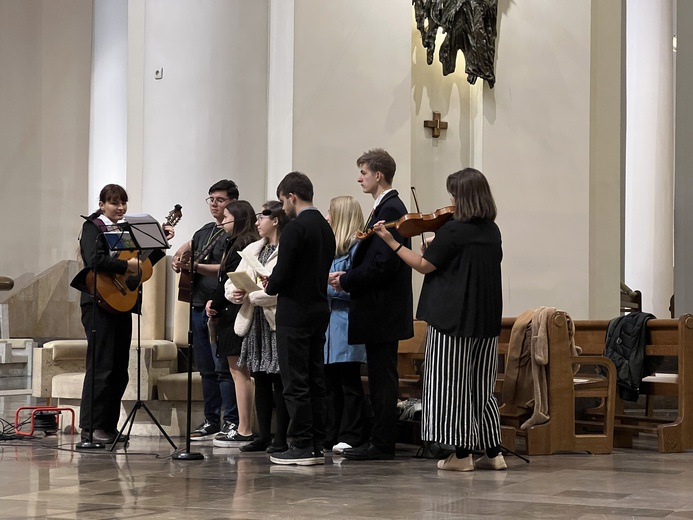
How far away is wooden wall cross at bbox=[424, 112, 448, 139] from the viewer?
33.5 ft

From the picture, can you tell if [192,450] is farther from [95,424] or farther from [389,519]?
[389,519]

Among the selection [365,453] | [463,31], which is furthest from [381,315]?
[463,31]

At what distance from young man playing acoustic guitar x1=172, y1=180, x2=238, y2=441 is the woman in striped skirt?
1874 mm

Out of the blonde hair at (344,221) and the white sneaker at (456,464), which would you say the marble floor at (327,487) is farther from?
the blonde hair at (344,221)

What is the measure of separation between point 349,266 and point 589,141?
393 cm

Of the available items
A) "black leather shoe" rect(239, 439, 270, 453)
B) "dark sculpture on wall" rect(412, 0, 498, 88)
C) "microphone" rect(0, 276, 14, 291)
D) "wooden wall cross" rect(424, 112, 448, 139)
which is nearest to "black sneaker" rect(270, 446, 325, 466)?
"black leather shoe" rect(239, 439, 270, 453)

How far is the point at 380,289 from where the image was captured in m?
6.60

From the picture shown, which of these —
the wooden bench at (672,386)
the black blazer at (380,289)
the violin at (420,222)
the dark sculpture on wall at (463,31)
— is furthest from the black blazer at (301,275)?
the dark sculpture on wall at (463,31)

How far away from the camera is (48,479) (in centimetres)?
563

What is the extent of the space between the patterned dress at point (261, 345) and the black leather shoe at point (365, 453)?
2.24 feet

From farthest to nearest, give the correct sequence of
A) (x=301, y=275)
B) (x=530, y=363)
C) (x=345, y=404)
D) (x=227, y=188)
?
(x=227, y=188), (x=530, y=363), (x=345, y=404), (x=301, y=275)

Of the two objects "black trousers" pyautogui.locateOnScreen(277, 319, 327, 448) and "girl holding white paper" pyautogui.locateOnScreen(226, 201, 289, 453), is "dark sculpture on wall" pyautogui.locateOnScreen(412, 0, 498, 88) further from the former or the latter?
"black trousers" pyautogui.locateOnScreen(277, 319, 327, 448)

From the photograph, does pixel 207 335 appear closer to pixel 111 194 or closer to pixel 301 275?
pixel 111 194

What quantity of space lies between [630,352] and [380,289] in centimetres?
192
